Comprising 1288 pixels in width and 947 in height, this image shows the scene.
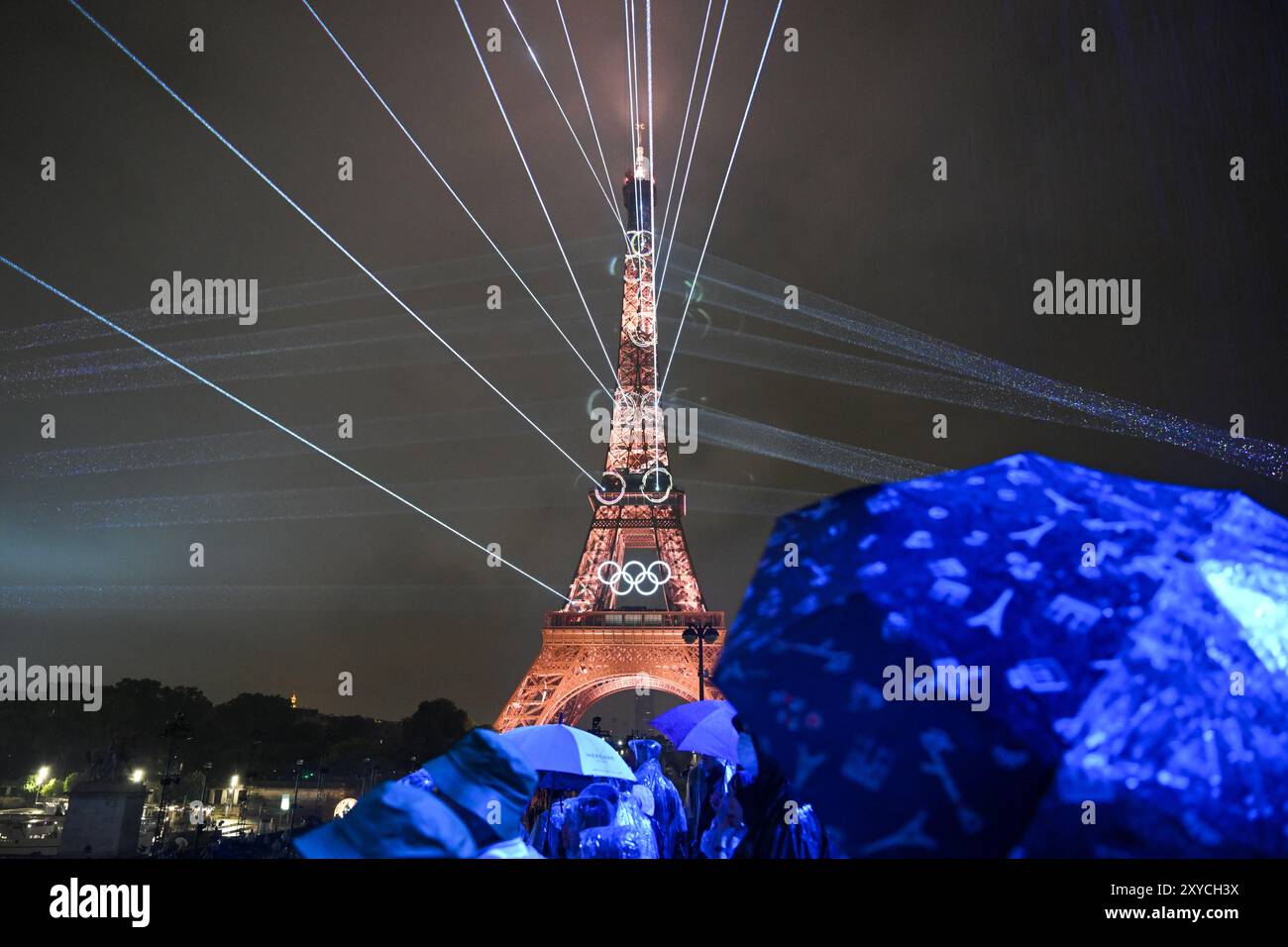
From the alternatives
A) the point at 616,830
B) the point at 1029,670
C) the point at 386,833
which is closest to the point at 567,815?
the point at 616,830

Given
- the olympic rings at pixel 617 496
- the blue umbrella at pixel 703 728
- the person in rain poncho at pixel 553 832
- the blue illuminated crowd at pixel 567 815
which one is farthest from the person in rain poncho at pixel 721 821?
Answer: the olympic rings at pixel 617 496

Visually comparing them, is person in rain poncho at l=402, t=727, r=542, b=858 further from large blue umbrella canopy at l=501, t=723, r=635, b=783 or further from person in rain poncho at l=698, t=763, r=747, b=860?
large blue umbrella canopy at l=501, t=723, r=635, b=783

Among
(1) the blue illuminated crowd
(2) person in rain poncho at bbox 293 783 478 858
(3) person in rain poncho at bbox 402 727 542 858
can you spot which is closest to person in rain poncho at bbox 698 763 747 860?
(1) the blue illuminated crowd

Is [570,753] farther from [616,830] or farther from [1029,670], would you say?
[1029,670]

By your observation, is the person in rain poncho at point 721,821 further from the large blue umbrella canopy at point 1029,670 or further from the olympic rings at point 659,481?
the olympic rings at point 659,481

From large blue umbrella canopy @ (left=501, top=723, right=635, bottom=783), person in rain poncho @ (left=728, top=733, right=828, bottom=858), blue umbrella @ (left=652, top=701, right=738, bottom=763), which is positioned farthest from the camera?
blue umbrella @ (left=652, top=701, right=738, bottom=763)
